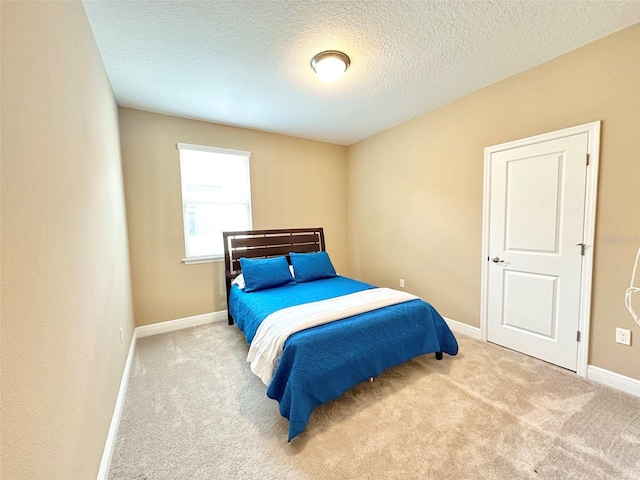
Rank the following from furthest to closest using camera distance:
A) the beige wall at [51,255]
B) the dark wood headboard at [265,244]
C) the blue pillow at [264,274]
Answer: the dark wood headboard at [265,244] < the blue pillow at [264,274] < the beige wall at [51,255]

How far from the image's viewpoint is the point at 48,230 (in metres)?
0.95

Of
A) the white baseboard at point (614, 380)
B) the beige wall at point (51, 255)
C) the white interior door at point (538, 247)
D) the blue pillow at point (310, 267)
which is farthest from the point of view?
the blue pillow at point (310, 267)

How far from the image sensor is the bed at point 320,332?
1.71 metres

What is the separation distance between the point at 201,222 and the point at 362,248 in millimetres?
2514

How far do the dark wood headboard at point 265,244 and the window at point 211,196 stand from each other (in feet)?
0.73

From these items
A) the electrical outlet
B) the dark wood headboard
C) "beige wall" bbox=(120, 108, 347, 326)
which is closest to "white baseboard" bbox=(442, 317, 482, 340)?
the electrical outlet

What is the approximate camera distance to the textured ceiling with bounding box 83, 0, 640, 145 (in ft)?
5.51

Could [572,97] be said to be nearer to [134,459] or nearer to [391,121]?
[391,121]

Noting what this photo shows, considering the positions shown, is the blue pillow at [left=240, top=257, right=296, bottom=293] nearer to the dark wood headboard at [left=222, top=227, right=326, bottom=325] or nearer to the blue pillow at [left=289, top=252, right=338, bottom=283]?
the blue pillow at [left=289, top=252, right=338, bottom=283]

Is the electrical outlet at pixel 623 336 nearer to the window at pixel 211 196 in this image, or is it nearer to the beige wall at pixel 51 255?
the beige wall at pixel 51 255

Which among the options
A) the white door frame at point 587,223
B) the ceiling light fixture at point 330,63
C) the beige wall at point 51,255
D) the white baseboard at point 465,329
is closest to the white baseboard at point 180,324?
the beige wall at point 51,255

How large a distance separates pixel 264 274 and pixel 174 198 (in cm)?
149

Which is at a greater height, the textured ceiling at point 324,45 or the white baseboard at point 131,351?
the textured ceiling at point 324,45

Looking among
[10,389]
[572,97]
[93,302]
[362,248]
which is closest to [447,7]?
[572,97]
